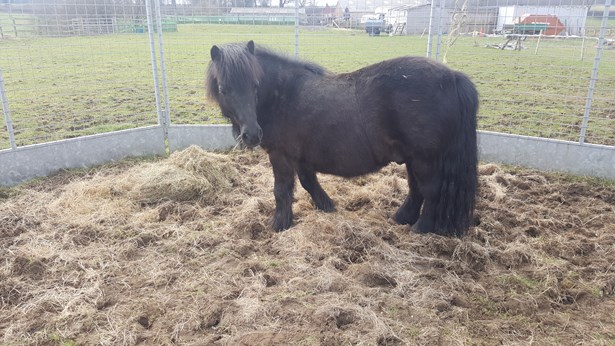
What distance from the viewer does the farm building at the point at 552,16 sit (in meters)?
6.19

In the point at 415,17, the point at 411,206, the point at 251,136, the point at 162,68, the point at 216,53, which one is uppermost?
the point at 415,17

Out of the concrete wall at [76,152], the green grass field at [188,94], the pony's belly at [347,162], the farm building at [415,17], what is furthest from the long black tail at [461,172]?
the concrete wall at [76,152]

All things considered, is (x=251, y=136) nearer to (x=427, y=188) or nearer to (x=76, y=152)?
(x=427, y=188)

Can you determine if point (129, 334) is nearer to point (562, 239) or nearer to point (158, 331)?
point (158, 331)

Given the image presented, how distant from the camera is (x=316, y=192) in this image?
4785 millimetres

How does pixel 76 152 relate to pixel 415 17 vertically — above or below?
below

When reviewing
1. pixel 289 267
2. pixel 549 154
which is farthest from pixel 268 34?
pixel 549 154

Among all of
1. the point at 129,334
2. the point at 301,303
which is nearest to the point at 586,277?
the point at 301,303

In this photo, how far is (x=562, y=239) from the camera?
3996mm

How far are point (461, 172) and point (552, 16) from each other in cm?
424

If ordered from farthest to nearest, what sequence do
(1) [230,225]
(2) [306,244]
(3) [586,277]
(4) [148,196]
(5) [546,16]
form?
(5) [546,16] → (4) [148,196] → (1) [230,225] → (2) [306,244] → (3) [586,277]

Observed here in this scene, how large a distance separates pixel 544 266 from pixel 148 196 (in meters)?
4.40

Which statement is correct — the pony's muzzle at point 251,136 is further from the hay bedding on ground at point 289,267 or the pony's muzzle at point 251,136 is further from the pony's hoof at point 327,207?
the pony's hoof at point 327,207

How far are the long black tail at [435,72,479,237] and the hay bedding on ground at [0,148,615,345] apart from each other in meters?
0.23
